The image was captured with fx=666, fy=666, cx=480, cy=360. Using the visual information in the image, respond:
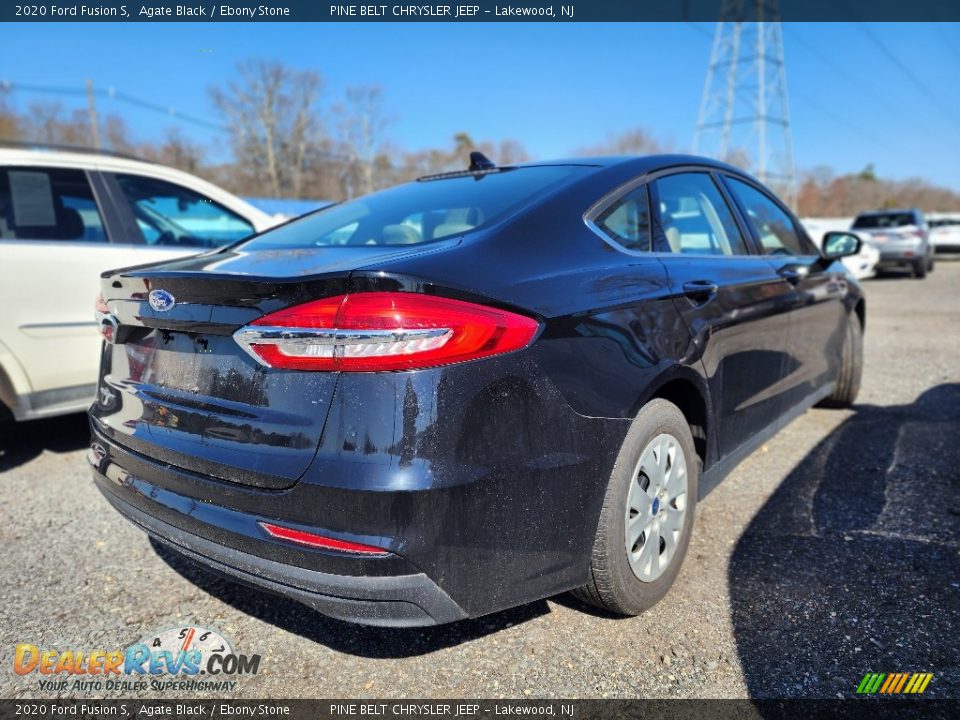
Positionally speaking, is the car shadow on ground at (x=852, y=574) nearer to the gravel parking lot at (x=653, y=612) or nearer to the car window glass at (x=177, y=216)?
the gravel parking lot at (x=653, y=612)

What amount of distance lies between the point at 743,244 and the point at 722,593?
169 centimetres

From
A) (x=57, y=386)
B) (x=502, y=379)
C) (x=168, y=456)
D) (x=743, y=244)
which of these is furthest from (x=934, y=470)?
(x=57, y=386)

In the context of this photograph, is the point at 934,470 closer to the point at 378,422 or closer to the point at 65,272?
the point at 378,422

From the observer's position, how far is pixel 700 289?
2.55 m

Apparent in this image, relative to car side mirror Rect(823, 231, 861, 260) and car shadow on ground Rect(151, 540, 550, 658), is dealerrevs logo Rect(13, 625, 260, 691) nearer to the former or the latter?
car shadow on ground Rect(151, 540, 550, 658)

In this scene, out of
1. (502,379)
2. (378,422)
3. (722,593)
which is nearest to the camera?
(378,422)

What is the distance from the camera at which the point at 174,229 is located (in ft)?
15.3

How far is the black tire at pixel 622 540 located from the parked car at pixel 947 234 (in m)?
26.0

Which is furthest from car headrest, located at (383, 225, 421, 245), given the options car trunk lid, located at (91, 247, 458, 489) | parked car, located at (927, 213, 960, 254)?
parked car, located at (927, 213, 960, 254)

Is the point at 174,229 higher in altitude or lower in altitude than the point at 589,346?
higher

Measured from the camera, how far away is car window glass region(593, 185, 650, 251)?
2.35 meters

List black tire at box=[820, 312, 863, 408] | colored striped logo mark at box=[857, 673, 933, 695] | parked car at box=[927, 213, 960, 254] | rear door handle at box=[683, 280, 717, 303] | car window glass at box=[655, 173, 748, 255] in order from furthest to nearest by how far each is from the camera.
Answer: parked car at box=[927, 213, 960, 254], black tire at box=[820, 312, 863, 408], car window glass at box=[655, 173, 748, 255], rear door handle at box=[683, 280, 717, 303], colored striped logo mark at box=[857, 673, 933, 695]

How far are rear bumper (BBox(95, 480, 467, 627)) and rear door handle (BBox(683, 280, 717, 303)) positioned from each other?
1.44 meters

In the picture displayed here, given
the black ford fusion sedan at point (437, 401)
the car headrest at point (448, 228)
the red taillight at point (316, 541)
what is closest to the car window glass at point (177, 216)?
the black ford fusion sedan at point (437, 401)
